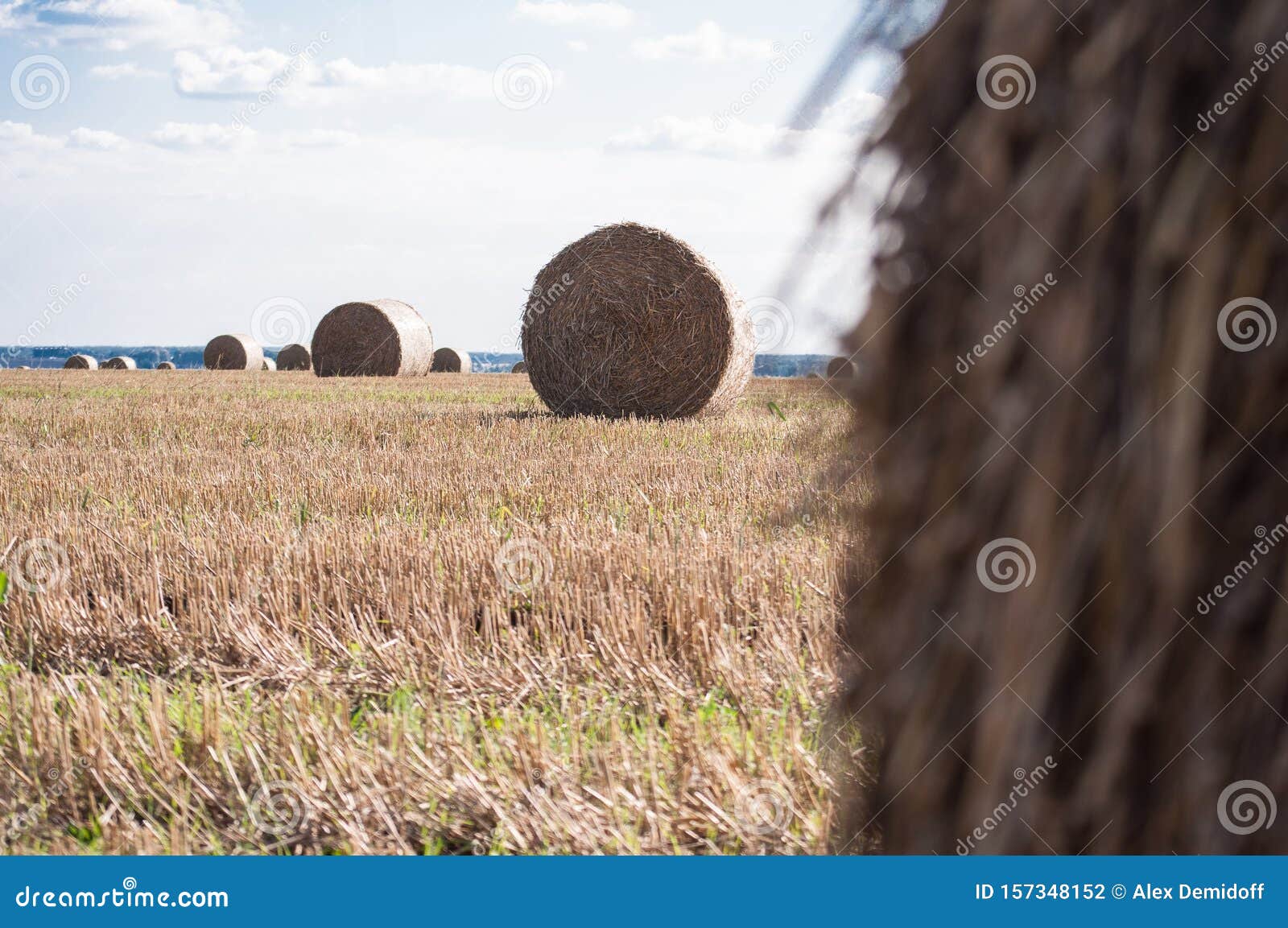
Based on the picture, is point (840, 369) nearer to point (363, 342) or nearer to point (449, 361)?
point (363, 342)

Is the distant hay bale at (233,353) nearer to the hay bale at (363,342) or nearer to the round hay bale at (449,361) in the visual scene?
the round hay bale at (449,361)

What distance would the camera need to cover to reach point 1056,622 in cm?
137

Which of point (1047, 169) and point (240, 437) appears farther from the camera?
point (240, 437)

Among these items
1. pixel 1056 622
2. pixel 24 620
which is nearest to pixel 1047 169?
pixel 1056 622

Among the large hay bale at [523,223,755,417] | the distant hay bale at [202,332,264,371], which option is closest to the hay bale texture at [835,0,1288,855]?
the large hay bale at [523,223,755,417]

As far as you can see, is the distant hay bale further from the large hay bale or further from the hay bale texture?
the hay bale texture

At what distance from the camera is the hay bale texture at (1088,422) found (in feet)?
4.31

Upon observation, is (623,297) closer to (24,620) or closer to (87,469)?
(87,469)

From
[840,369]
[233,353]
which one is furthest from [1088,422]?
[233,353]

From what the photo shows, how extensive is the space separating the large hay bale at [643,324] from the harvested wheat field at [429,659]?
14.4 ft

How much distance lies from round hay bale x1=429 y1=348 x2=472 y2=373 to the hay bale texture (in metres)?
28.7

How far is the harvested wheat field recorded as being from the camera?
6.89ft

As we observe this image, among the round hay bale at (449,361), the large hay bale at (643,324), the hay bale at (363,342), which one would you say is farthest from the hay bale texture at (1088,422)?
the round hay bale at (449,361)

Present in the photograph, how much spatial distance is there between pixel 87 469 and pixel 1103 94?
6694 millimetres
